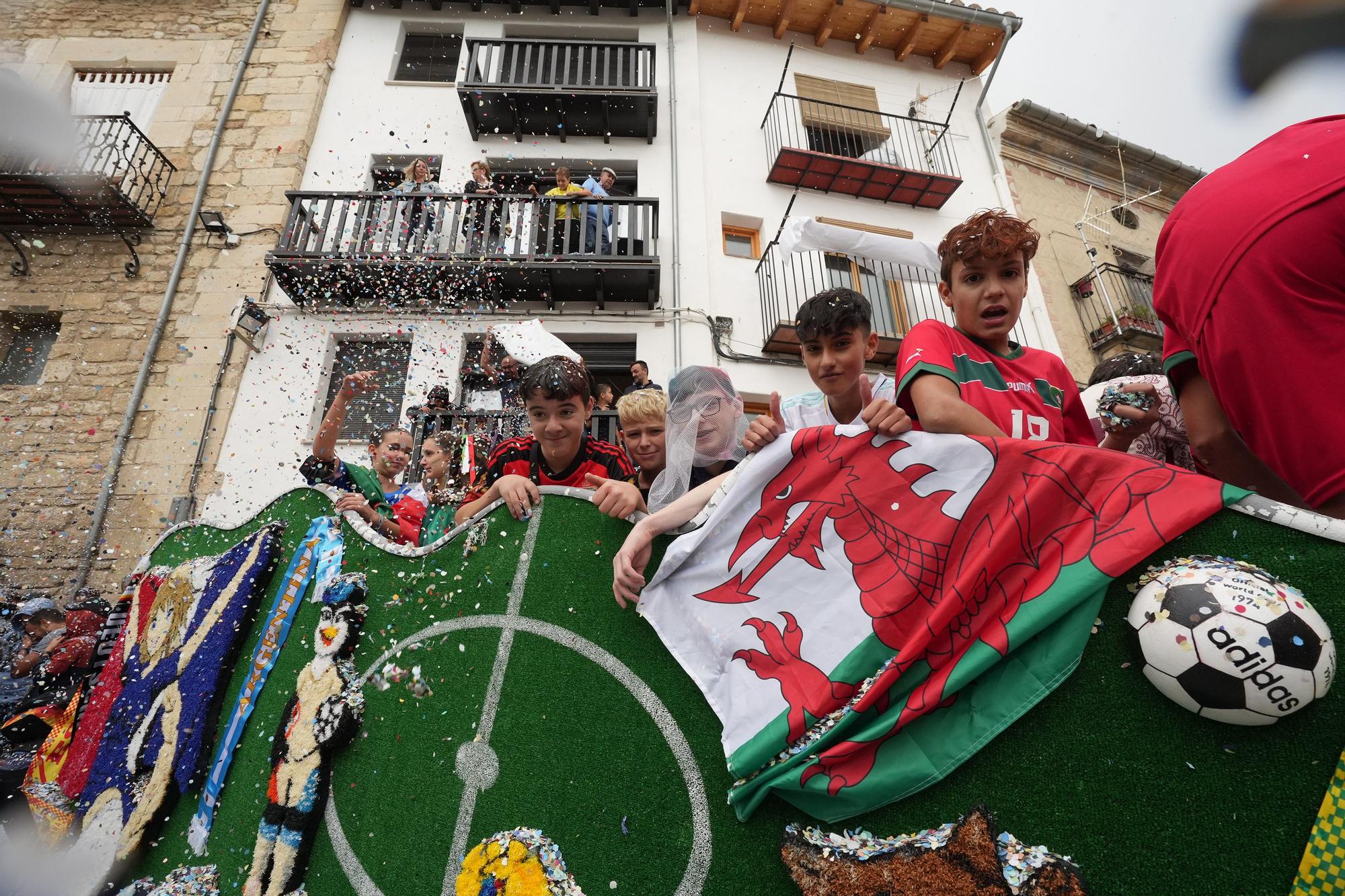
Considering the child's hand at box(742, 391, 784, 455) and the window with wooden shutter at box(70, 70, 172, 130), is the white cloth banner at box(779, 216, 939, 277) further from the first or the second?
the window with wooden shutter at box(70, 70, 172, 130)

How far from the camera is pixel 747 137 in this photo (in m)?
9.89

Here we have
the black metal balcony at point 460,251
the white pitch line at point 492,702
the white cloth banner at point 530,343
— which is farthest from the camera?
the black metal balcony at point 460,251

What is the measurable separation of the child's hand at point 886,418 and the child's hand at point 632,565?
741 millimetres

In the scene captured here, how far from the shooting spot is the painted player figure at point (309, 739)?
6.34 ft

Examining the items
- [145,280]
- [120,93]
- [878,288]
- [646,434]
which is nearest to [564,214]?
[878,288]

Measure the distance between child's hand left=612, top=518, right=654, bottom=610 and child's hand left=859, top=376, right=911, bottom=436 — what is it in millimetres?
741

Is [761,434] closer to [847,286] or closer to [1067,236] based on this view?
[847,286]

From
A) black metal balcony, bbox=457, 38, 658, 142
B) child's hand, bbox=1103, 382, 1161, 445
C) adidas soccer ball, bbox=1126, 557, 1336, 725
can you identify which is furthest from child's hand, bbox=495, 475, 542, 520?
black metal balcony, bbox=457, 38, 658, 142

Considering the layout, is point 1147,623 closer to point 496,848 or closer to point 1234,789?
point 1234,789

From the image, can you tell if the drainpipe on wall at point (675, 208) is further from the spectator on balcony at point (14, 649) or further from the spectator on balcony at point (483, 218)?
the spectator on balcony at point (14, 649)

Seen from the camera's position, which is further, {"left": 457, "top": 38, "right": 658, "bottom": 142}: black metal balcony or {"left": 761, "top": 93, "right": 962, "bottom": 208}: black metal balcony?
{"left": 761, "top": 93, "right": 962, "bottom": 208}: black metal balcony

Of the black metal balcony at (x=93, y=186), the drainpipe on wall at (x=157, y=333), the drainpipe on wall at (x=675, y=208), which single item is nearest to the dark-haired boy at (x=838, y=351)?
the drainpipe on wall at (x=675, y=208)

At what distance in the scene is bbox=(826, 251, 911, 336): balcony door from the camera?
29.9ft

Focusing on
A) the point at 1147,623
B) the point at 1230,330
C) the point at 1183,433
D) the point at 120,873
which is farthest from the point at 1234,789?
the point at 120,873
